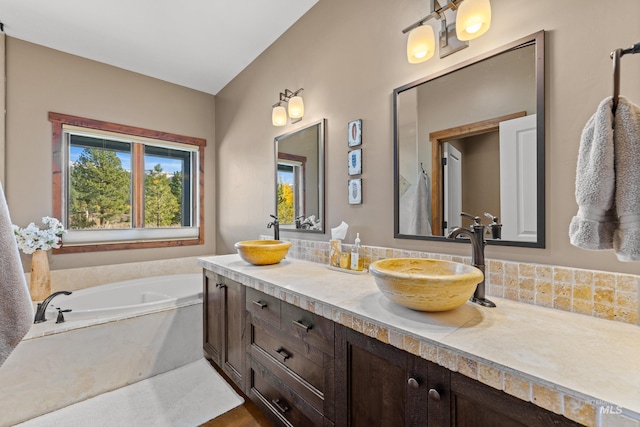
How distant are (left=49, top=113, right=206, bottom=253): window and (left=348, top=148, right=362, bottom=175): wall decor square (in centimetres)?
241

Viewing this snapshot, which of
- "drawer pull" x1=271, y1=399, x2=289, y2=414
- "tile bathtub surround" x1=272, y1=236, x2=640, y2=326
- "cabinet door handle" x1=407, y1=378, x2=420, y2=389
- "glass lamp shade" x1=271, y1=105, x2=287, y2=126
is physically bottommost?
"drawer pull" x1=271, y1=399, x2=289, y2=414

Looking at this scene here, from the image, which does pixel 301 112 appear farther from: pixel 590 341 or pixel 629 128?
pixel 590 341

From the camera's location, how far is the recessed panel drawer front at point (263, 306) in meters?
1.45

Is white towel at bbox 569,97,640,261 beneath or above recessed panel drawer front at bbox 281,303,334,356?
above

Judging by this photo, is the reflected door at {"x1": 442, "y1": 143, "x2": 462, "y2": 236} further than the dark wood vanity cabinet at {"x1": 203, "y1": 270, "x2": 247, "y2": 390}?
No

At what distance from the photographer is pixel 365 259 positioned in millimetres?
1755

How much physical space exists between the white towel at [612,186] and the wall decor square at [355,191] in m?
1.16

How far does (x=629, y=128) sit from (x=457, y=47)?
3.04 feet

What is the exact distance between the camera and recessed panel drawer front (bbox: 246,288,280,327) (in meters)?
1.45

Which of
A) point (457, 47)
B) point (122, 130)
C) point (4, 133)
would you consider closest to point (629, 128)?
point (457, 47)

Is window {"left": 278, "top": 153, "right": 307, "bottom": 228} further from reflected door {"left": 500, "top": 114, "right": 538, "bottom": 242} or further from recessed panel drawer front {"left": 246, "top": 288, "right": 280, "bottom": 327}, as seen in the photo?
reflected door {"left": 500, "top": 114, "right": 538, "bottom": 242}

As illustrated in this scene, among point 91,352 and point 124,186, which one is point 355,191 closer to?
point 91,352

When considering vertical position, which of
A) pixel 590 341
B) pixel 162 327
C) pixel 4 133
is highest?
pixel 4 133

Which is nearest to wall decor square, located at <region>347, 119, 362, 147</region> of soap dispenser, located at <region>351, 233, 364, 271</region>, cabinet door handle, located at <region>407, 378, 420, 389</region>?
soap dispenser, located at <region>351, 233, 364, 271</region>
